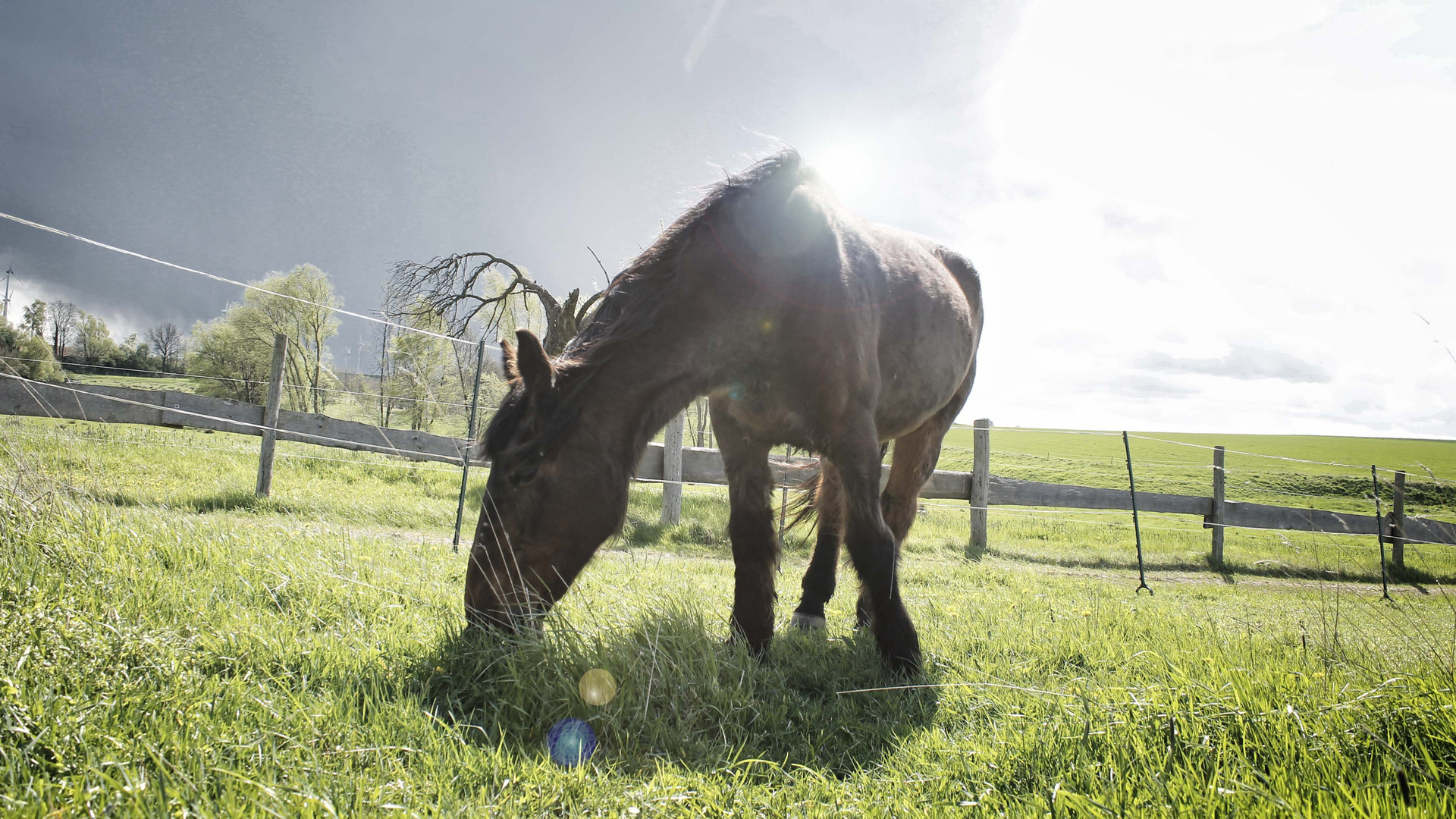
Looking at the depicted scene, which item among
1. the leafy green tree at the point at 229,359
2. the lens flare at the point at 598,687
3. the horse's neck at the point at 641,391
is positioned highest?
the leafy green tree at the point at 229,359

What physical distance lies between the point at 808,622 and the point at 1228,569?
34.7ft

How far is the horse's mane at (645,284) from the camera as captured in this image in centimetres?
264

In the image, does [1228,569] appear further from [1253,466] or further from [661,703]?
[1253,466]

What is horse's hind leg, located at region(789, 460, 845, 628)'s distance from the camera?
382cm

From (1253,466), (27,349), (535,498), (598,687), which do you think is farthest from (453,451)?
(1253,466)

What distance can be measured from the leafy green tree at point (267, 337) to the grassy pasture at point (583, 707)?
31.7 m

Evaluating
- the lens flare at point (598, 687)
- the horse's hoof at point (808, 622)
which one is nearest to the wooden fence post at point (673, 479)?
the horse's hoof at point (808, 622)

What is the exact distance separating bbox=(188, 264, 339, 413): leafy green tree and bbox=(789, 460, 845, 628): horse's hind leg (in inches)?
1259

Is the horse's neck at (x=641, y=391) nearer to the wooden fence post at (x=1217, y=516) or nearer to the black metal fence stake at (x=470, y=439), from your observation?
the black metal fence stake at (x=470, y=439)

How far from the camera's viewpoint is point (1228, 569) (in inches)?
409

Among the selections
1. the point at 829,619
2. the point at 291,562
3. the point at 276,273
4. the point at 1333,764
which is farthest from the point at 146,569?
the point at 276,273

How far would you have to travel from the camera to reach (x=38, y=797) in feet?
3.67

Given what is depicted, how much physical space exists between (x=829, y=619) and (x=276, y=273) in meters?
42.3

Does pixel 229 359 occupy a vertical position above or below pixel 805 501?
above
